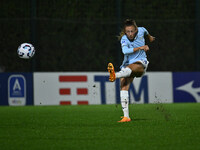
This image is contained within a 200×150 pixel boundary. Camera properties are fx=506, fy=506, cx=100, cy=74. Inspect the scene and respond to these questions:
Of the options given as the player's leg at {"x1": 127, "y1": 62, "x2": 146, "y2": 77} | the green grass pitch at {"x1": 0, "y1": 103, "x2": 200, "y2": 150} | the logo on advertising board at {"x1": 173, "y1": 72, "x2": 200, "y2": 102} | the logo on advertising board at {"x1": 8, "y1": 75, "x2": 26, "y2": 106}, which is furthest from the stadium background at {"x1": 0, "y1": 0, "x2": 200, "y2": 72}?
the player's leg at {"x1": 127, "y1": 62, "x2": 146, "y2": 77}

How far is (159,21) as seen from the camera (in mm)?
14781

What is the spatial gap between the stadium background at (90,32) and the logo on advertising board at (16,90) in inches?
31.4

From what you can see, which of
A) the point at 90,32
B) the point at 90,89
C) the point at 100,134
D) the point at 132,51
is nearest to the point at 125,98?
the point at 132,51

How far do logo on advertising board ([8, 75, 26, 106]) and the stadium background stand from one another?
80cm

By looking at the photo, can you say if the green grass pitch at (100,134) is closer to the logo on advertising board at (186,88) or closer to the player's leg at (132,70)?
the player's leg at (132,70)

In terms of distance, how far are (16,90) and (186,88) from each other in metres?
4.50

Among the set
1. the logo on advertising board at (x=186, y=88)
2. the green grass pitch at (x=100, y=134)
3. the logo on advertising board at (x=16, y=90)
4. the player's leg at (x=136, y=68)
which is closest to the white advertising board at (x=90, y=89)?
→ the logo on advertising board at (x=186, y=88)

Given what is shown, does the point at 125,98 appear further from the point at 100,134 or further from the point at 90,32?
the point at 90,32

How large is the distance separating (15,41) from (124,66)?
6.65 m

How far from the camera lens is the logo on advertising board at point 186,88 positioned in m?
Result: 13.6

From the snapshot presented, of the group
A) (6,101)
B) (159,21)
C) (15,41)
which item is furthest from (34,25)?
(159,21)

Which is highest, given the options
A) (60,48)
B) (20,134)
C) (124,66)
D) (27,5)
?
(27,5)

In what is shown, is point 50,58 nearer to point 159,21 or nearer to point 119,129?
point 159,21

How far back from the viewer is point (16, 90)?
42.2 feet
